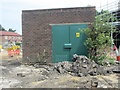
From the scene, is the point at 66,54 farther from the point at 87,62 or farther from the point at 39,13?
the point at 39,13

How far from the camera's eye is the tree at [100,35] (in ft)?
27.4

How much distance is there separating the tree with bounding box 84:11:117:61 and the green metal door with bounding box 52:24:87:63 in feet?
2.41

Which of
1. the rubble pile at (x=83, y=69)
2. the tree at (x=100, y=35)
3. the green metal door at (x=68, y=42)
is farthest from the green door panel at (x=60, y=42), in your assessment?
the rubble pile at (x=83, y=69)

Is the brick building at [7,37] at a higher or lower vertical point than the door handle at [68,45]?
higher

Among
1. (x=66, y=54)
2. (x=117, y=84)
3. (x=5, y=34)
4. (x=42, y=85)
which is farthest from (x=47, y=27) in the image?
(x=5, y=34)

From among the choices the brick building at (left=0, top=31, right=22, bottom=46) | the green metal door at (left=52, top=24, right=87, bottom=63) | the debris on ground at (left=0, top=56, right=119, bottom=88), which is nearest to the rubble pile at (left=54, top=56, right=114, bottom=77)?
the debris on ground at (left=0, top=56, right=119, bottom=88)

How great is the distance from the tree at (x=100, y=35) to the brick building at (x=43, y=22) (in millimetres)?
953

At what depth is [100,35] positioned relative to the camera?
823cm

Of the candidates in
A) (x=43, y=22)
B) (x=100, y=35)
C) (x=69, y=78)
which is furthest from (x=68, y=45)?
(x=69, y=78)

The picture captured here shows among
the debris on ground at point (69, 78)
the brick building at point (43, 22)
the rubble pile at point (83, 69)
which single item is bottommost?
the debris on ground at point (69, 78)

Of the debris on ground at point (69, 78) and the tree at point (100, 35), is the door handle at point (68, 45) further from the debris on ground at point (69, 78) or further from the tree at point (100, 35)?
the debris on ground at point (69, 78)

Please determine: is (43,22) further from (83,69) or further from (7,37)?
(7,37)

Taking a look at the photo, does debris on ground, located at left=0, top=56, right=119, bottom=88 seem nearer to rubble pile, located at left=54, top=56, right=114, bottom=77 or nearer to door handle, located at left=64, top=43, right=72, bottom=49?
rubble pile, located at left=54, top=56, right=114, bottom=77

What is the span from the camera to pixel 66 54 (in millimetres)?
9586
